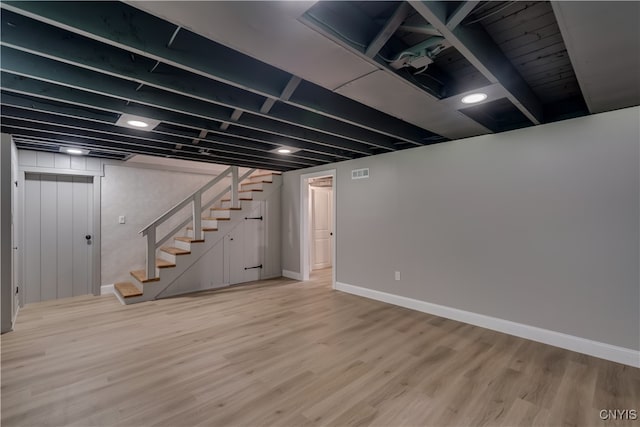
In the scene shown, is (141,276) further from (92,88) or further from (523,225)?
(523,225)

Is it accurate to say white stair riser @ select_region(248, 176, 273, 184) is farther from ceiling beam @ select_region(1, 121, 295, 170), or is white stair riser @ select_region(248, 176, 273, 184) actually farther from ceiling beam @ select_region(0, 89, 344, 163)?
ceiling beam @ select_region(0, 89, 344, 163)

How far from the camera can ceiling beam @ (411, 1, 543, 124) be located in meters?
1.41

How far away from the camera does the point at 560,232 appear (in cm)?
292

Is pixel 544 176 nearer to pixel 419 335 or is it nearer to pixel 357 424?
pixel 419 335

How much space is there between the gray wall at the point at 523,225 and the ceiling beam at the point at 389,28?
2350 mm

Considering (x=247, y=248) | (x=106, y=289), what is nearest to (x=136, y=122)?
(x=247, y=248)

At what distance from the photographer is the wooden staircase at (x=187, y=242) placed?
14.6ft

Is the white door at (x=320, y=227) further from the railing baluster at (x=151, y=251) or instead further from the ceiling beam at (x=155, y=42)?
the ceiling beam at (x=155, y=42)

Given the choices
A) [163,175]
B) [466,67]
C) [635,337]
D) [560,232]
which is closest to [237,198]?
[163,175]

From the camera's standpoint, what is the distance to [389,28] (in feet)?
5.15

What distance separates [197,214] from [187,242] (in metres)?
0.51

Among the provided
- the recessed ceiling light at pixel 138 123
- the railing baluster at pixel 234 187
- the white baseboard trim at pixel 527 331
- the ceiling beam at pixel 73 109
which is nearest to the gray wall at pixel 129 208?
the railing baluster at pixel 234 187

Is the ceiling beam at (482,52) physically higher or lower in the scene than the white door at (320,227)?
higher

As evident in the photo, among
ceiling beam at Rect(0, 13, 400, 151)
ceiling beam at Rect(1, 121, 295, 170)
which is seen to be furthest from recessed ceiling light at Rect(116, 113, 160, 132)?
ceiling beam at Rect(1, 121, 295, 170)
